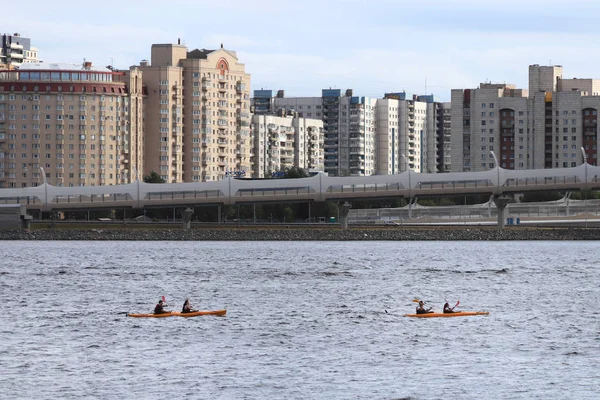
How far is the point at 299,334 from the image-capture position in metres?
72.3

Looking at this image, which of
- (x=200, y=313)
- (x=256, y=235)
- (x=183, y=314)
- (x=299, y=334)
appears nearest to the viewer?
(x=299, y=334)

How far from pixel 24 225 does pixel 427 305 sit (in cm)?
12053

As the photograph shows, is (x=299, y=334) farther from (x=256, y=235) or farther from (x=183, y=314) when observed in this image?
(x=256, y=235)

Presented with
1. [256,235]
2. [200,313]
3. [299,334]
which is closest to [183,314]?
[200,313]

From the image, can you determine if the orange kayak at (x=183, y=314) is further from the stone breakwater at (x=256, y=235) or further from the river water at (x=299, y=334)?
the stone breakwater at (x=256, y=235)

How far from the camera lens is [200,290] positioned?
4035 inches

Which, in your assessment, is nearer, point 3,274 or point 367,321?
point 367,321

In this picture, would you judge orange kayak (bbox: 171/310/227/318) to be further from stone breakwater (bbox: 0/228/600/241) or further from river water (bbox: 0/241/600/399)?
stone breakwater (bbox: 0/228/600/241)

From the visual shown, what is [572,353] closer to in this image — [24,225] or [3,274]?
[3,274]

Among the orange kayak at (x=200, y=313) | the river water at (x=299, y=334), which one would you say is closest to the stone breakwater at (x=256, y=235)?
the river water at (x=299, y=334)

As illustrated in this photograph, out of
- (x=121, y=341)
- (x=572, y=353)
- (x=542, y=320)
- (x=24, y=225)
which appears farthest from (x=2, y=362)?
(x=24, y=225)

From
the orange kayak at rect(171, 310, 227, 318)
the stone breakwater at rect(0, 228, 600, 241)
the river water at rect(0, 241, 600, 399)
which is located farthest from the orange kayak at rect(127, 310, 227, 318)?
the stone breakwater at rect(0, 228, 600, 241)

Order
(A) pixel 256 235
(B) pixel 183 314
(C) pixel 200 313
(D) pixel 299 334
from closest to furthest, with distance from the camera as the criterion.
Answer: (D) pixel 299 334, (B) pixel 183 314, (C) pixel 200 313, (A) pixel 256 235

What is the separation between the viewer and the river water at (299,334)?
56.2 meters
